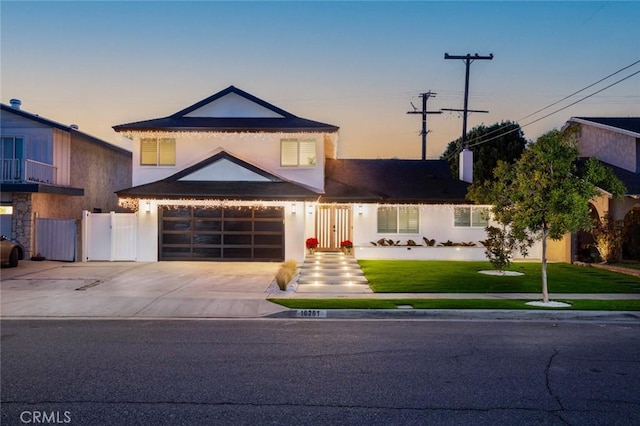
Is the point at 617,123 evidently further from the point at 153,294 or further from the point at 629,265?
the point at 153,294

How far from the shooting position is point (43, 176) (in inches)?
974

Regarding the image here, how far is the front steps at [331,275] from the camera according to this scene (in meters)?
16.2

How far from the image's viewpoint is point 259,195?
2216 centimetres

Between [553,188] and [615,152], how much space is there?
53.6 ft

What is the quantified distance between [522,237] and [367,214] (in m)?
11.9

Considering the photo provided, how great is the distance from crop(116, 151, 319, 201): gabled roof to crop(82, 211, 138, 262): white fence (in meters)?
1.37

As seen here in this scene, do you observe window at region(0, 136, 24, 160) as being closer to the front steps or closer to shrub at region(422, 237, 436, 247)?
the front steps

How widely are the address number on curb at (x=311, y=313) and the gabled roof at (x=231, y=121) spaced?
12.9m

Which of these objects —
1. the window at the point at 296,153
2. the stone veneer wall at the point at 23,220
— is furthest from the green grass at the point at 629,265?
the stone veneer wall at the point at 23,220

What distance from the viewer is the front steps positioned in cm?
1622

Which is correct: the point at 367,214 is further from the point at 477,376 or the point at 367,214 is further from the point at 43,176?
the point at 477,376

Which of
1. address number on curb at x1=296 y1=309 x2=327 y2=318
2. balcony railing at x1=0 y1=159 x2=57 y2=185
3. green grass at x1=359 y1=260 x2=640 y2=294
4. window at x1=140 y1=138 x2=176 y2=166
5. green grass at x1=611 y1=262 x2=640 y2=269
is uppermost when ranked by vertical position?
window at x1=140 y1=138 x2=176 y2=166

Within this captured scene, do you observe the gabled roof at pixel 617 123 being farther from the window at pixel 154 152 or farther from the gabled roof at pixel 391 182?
the window at pixel 154 152

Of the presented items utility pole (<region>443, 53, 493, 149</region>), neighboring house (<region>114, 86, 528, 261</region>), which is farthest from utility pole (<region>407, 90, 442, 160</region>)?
neighboring house (<region>114, 86, 528, 261</region>)
